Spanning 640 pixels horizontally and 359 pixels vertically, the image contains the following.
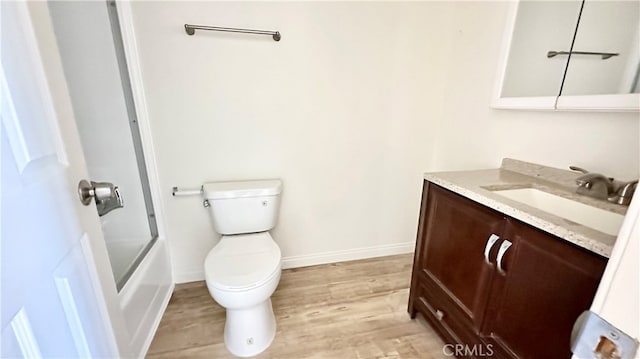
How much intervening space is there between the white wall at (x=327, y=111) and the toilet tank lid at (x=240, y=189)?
0.09m

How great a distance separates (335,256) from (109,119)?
5.48ft

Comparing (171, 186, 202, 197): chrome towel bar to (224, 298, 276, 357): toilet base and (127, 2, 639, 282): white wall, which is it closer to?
(127, 2, 639, 282): white wall

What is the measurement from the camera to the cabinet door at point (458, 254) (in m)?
1.10

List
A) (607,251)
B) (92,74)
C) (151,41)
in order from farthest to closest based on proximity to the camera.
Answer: (151,41), (92,74), (607,251)

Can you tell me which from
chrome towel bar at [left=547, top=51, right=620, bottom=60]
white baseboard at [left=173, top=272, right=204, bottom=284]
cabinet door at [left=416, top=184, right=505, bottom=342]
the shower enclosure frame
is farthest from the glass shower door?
chrome towel bar at [left=547, top=51, right=620, bottom=60]

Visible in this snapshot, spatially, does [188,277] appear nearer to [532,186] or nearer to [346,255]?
[346,255]

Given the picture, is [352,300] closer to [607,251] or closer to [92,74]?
[607,251]

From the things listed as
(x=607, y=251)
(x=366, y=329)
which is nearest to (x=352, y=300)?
(x=366, y=329)

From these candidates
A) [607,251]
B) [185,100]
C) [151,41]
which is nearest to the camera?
[607,251]

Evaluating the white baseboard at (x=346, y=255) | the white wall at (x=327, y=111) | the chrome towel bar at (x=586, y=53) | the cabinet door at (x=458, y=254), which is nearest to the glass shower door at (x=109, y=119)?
the white wall at (x=327, y=111)

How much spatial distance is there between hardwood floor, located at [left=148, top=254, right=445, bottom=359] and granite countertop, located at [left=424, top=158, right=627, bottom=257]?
33.6 inches

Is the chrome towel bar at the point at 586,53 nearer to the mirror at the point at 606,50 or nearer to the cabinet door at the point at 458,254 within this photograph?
the mirror at the point at 606,50

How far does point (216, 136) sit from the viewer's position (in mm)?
1686

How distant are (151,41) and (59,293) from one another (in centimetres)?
138
